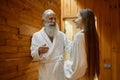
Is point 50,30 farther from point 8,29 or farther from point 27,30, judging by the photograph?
point 8,29

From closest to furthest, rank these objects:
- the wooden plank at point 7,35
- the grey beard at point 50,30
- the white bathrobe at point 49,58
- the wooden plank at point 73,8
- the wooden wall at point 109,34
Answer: the wooden plank at point 7,35
the white bathrobe at point 49,58
the grey beard at point 50,30
the wooden wall at point 109,34
the wooden plank at point 73,8

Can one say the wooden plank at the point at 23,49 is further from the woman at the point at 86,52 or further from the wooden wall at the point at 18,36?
the woman at the point at 86,52

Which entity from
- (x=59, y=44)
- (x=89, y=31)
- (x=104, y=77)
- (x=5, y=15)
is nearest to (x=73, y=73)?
(x=89, y=31)

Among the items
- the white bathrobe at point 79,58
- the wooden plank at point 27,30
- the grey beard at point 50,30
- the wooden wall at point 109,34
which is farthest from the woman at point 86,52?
the wooden wall at point 109,34

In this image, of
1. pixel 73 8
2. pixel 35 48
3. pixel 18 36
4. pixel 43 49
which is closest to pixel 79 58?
pixel 43 49

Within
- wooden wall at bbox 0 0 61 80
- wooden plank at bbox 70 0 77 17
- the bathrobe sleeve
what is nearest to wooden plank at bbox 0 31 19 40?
wooden wall at bbox 0 0 61 80

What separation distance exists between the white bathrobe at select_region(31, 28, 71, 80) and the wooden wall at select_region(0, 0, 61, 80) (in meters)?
0.13

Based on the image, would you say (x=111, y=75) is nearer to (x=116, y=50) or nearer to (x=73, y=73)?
(x=116, y=50)

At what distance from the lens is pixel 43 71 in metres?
2.35

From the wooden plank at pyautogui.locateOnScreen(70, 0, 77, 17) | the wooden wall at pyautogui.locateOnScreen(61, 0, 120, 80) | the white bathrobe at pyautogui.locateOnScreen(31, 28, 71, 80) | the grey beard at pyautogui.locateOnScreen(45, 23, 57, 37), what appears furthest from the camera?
the wooden plank at pyautogui.locateOnScreen(70, 0, 77, 17)

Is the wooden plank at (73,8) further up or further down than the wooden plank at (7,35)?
further up

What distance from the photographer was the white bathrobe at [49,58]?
2324 millimetres

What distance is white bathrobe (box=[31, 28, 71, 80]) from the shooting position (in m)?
2.32

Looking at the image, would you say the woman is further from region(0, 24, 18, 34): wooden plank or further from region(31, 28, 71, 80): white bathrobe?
region(0, 24, 18, 34): wooden plank
